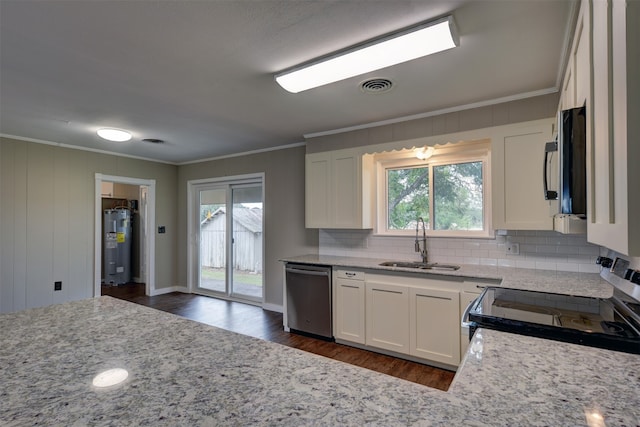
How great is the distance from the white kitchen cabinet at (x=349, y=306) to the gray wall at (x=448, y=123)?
4.86 ft

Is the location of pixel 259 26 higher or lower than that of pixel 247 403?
higher

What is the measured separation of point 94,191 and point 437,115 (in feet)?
15.9

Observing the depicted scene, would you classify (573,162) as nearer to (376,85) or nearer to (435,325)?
(376,85)

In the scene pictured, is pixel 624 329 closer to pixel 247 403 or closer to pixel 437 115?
pixel 247 403

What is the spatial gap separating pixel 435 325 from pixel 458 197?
4.52 feet

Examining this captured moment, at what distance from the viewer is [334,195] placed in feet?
12.3

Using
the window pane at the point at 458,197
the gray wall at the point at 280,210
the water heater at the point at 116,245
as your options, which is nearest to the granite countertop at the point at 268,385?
the window pane at the point at 458,197

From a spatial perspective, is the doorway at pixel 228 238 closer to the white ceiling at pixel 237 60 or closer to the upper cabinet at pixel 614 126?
the white ceiling at pixel 237 60

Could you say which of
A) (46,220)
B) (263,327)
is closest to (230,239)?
(263,327)

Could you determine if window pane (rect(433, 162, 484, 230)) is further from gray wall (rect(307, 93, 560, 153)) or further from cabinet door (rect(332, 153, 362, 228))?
cabinet door (rect(332, 153, 362, 228))

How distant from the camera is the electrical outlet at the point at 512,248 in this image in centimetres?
295

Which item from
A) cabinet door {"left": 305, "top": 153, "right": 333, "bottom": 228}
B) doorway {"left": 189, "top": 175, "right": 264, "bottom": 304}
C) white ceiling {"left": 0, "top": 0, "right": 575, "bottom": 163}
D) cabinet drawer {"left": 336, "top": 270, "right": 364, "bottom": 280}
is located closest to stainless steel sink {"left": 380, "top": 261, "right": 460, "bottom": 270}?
cabinet drawer {"left": 336, "top": 270, "right": 364, "bottom": 280}

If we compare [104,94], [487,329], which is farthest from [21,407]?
[104,94]

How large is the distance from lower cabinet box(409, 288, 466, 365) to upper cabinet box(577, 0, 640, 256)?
70.1 inches
